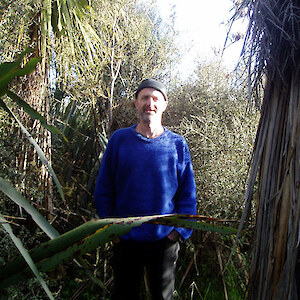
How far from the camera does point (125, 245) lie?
2.18 metres

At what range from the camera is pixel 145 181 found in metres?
2.18

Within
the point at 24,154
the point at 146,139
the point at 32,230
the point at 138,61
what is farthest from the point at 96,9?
the point at 32,230

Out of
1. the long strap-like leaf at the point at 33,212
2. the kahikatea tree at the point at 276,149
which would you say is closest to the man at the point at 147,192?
the kahikatea tree at the point at 276,149

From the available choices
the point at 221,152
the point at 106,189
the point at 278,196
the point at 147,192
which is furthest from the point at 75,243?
the point at 221,152

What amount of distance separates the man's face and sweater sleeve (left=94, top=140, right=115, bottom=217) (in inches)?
13.0

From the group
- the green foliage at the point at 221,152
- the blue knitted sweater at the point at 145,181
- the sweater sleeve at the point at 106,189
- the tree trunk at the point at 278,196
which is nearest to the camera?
the tree trunk at the point at 278,196

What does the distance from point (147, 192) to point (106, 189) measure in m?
0.33

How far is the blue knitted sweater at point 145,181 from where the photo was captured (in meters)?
2.17

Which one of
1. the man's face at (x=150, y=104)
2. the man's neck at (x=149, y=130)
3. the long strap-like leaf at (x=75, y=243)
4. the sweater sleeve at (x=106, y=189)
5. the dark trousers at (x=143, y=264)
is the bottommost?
the dark trousers at (x=143, y=264)

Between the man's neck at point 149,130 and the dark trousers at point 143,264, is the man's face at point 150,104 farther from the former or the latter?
the dark trousers at point 143,264

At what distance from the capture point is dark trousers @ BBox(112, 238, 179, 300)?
7.14ft

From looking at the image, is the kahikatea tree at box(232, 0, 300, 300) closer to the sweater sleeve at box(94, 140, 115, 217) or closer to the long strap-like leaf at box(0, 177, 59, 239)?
the long strap-like leaf at box(0, 177, 59, 239)

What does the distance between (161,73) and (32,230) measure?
8.41 ft

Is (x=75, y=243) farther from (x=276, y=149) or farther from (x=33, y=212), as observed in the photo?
(x=276, y=149)
